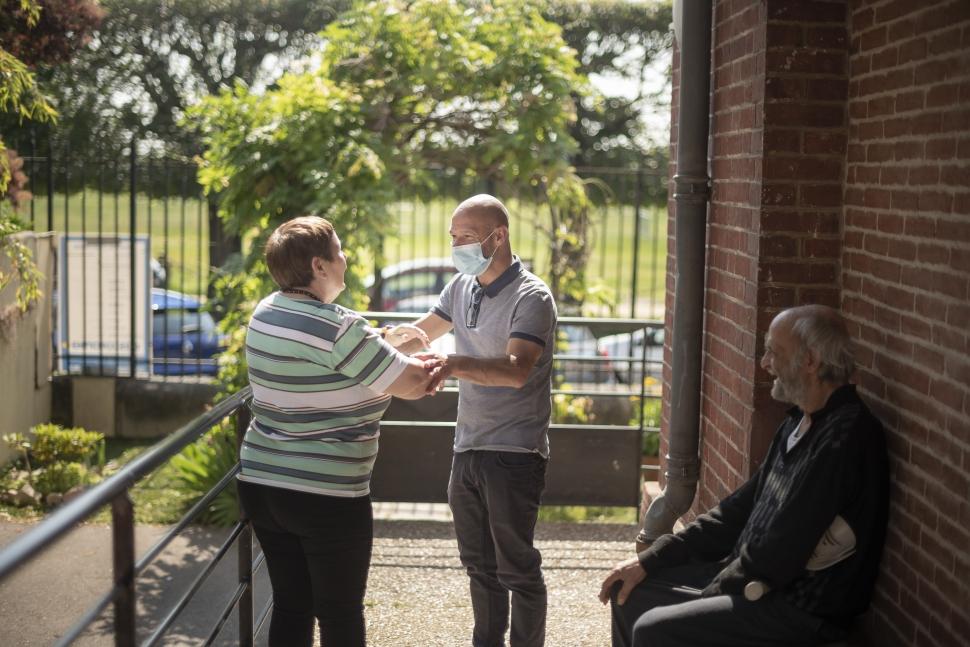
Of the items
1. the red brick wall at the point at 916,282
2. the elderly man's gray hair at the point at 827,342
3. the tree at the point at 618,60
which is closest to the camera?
the red brick wall at the point at 916,282

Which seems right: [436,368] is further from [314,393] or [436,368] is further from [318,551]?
[318,551]

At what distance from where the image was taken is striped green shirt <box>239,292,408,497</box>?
3037mm

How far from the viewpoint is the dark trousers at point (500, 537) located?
3.76 metres

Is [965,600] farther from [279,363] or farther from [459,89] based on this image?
[459,89]

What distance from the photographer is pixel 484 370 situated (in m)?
3.56

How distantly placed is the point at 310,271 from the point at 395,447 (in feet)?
10.9

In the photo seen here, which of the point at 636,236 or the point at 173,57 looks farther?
the point at 173,57

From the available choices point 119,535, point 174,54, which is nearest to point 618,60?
point 174,54

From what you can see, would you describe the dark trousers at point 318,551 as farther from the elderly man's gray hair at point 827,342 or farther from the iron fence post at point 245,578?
the elderly man's gray hair at point 827,342

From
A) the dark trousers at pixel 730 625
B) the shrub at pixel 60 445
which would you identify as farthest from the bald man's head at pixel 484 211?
the shrub at pixel 60 445

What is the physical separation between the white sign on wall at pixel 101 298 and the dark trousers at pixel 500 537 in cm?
687

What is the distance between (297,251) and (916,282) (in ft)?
5.54

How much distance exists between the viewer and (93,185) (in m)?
15.8

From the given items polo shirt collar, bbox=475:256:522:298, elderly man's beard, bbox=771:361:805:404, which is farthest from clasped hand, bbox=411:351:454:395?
elderly man's beard, bbox=771:361:805:404
